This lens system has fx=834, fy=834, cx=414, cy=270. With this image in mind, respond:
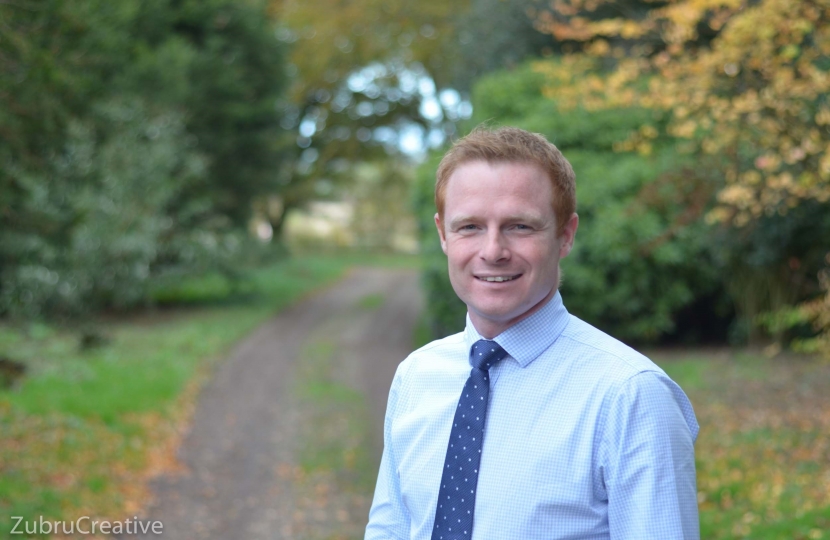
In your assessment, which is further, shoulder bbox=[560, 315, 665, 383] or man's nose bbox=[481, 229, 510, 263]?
man's nose bbox=[481, 229, 510, 263]

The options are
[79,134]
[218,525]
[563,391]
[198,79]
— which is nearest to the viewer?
[563,391]

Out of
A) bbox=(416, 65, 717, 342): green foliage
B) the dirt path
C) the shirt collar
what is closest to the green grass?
the dirt path

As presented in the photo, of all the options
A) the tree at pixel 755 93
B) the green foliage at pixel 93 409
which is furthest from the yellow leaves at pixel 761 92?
the green foliage at pixel 93 409

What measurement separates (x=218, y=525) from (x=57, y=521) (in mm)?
1292

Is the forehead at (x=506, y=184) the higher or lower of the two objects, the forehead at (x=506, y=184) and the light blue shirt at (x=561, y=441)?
the higher

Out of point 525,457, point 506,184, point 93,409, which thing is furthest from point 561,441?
point 93,409

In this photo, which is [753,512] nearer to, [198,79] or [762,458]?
[762,458]

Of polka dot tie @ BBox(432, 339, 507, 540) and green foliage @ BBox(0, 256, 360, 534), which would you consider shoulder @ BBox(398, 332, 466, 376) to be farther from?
green foliage @ BBox(0, 256, 360, 534)

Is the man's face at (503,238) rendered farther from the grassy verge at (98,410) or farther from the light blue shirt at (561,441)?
the grassy verge at (98,410)

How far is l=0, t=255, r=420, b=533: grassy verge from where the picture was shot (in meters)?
6.99

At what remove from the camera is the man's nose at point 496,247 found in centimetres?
197

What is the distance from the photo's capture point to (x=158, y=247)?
52.4 ft

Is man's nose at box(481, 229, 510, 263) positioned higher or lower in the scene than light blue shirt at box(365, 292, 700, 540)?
Answer: higher

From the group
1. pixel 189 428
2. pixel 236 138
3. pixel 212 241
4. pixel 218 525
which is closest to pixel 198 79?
pixel 236 138
